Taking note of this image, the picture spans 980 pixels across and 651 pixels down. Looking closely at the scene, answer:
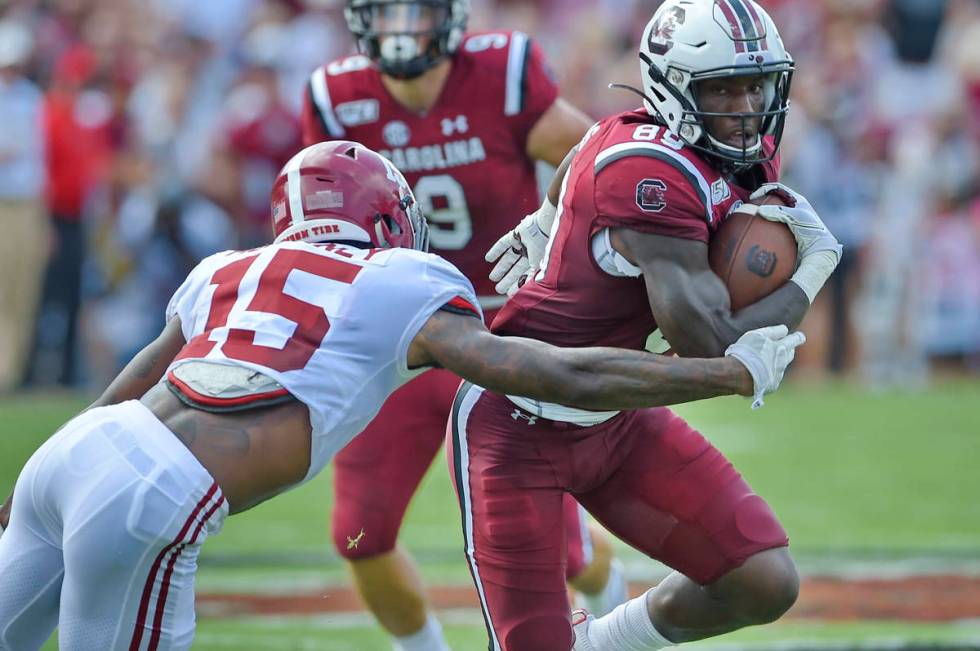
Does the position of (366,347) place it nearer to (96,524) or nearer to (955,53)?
(96,524)

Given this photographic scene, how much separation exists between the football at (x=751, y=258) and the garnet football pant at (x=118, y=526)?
4.33 feet

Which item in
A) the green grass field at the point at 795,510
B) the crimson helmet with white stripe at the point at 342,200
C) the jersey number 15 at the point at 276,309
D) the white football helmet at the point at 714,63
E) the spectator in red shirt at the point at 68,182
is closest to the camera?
the jersey number 15 at the point at 276,309

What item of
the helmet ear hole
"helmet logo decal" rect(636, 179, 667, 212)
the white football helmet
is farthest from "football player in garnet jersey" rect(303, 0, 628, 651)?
"helmet logo decal" rect(636, 179, 667, 212)

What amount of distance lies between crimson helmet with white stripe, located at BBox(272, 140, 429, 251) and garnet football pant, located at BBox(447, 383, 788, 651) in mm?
593

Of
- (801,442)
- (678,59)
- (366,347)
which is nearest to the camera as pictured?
(366,347)

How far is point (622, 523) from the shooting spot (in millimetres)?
4012

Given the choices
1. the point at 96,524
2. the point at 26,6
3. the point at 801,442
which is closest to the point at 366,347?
the point at 96,524

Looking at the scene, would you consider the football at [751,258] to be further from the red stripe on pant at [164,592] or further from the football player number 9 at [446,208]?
the football player number 9 at [446,208]

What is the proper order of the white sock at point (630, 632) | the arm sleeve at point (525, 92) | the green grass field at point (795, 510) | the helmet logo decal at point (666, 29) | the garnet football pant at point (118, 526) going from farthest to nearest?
the green grass field at point (795, 510), the arm sleeve at point (525, 92), the white sock at point (630, 632), the helmet logo decal at point (666, 29), the garnet football pant at point (118, 526)

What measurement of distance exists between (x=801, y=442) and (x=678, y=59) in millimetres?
6026

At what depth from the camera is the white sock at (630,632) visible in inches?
159

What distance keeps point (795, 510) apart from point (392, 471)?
11.3ft

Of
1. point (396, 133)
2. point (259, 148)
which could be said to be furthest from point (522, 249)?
point (259, 148)

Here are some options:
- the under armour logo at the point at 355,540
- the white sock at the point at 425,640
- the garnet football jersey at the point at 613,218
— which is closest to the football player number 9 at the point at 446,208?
the under armour logo at the point at 355,540
